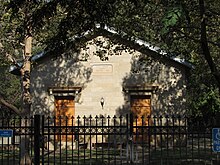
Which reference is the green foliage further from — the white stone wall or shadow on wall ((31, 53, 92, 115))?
shadow on wall ((31, 53, 92, 115))

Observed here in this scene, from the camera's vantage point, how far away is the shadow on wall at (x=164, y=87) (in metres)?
20.6

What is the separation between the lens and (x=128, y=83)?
68.3 feet

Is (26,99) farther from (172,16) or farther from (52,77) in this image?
(172,16)

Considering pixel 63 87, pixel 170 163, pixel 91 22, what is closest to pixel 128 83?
pixel 63 87

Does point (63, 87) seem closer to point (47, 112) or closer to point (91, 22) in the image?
point (47, 112)

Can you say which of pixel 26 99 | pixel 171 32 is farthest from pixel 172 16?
pixel 26 99

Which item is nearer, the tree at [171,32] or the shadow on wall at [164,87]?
the tree at [171,32]

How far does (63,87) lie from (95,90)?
175 centimetres

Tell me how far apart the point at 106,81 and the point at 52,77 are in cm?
298

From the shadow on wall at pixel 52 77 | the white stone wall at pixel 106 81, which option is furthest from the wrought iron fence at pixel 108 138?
the shadow on wall at pixel 52 77

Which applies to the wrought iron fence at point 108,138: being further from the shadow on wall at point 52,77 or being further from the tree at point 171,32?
the shadow on wall at point 52,77

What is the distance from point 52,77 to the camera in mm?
21094

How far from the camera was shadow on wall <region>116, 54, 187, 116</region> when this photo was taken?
2062 cm

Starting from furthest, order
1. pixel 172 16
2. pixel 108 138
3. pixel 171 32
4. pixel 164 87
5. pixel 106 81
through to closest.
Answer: pixel 106 81 → pixel 164 87 → pixel 108 138 → pixel 171 32 → pixel 172 16
